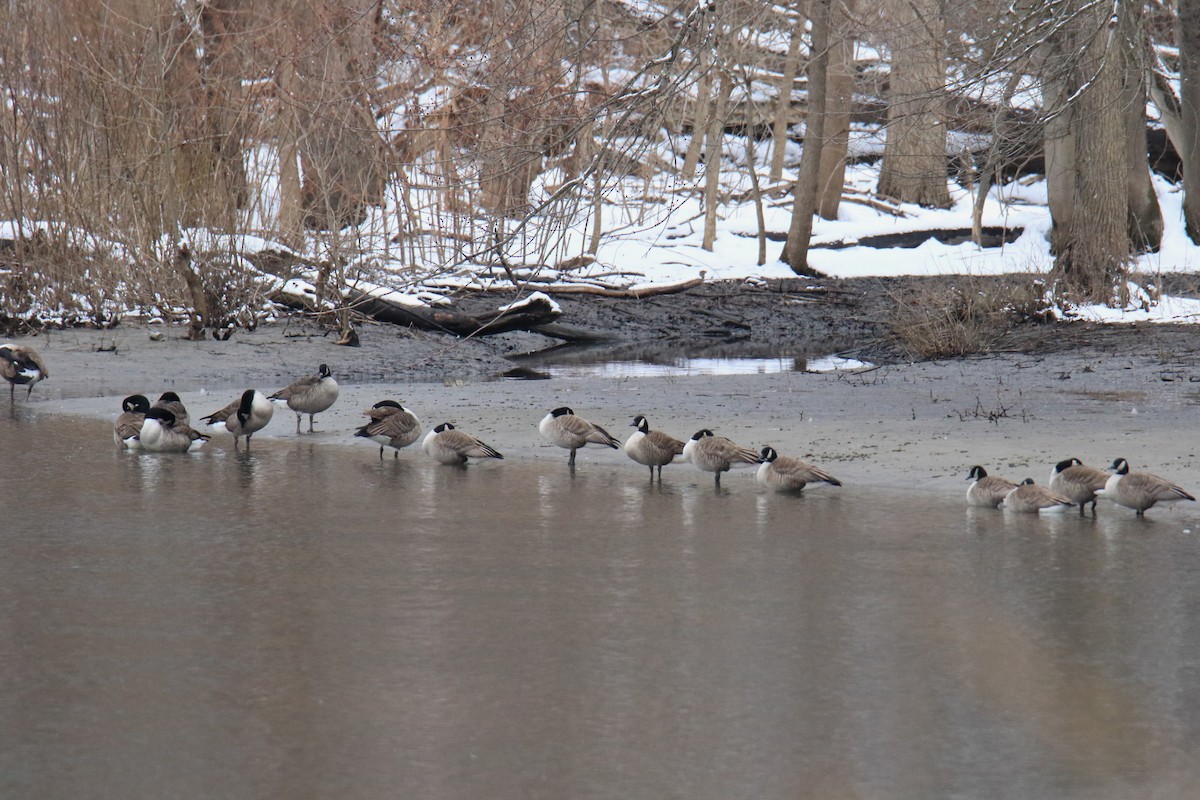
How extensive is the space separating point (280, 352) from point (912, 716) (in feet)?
48.3

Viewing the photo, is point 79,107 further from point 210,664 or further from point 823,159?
point 823,159

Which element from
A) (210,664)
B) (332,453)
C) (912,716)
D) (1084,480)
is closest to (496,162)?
(332,453)

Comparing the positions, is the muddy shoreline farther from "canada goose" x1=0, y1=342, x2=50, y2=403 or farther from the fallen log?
"canada goose" x1=0, y1=342, x2=50, y2=403

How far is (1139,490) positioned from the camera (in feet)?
27.4

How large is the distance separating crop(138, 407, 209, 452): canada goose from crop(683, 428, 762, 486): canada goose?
4.08 m

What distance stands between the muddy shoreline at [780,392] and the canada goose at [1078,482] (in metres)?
0.98

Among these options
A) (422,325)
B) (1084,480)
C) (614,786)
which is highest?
(422,325)

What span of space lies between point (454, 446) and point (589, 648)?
501 cm

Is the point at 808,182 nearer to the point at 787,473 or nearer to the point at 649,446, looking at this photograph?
the point at 649,446

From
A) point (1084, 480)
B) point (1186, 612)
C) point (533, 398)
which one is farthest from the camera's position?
point (533, 398)

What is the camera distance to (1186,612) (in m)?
6.29

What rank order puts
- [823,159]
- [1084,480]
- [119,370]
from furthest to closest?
[823,159], [119,370], [1084,480]

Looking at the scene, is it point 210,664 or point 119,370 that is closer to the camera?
point 210,664

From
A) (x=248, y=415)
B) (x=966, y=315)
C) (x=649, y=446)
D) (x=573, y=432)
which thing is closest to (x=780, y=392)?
(x=573, y=432)
